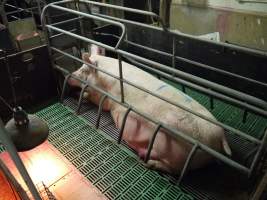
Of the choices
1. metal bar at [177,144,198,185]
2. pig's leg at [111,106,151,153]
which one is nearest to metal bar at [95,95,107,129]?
pig's leg at [111,106,151,153]

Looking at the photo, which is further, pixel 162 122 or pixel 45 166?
pixel 45 166

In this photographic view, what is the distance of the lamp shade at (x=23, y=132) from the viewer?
1.59 metres

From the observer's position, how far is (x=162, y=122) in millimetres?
2797

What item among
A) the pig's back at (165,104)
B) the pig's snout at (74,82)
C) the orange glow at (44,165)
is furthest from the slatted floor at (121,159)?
the pig's back at (165,104)

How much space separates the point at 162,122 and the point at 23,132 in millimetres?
1471

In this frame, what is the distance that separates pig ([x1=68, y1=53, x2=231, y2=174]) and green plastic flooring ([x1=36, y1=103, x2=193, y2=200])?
0.46ft

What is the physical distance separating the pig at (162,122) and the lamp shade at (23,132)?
1.41 metres

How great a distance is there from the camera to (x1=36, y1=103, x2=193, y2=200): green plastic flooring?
109 inches

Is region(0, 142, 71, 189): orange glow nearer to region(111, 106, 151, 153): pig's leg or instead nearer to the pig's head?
region(111, 106, 151, 153): pig's leg

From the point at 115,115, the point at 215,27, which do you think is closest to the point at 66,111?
the point at 115,115

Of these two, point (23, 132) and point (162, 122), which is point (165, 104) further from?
point (23, 132)

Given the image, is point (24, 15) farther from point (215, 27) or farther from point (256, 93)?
point (256, 93)

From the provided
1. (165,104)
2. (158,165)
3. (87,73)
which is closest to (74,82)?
(87,73)

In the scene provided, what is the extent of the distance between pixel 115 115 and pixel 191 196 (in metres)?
1.27
